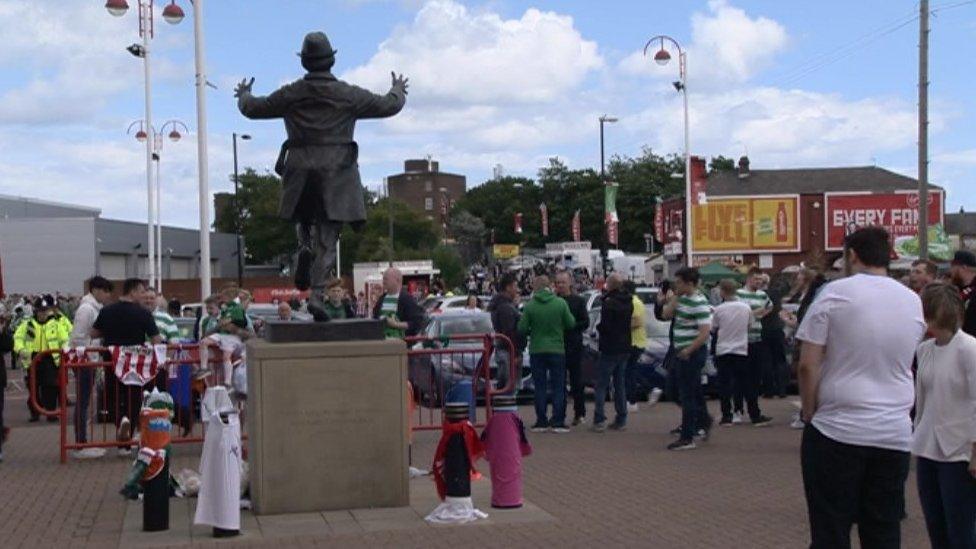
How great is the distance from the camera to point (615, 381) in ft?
52.3

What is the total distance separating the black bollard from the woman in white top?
5.32 metres

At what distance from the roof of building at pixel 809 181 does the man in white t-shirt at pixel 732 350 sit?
5391 cm

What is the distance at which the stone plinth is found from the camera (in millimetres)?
9695

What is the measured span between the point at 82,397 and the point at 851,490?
9.99m

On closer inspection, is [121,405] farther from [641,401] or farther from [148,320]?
[641,401]

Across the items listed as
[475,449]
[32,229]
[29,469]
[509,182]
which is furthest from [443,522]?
[509,182]

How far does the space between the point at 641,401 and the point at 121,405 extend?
27.6 feet


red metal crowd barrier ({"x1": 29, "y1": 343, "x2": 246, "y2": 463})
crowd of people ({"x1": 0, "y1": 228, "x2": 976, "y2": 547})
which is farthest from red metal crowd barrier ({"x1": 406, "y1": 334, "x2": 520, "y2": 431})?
red metal crowd barrier ({"x1": 29, "y1": 343, "x2": 246, "y2": 463})

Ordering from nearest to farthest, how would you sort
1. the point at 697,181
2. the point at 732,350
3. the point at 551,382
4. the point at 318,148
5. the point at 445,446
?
the point at 445,446 < the point at 318,148 < the point at 732,350 < the point at 551,382 < the point at 697,181

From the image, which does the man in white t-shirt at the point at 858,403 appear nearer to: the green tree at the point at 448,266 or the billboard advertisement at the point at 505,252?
the green tree at the point at 448,266

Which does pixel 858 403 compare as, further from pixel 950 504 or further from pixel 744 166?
pixel 744 166

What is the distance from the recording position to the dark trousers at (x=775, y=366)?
55.8ft

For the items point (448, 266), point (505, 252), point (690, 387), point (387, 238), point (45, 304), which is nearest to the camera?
point (690, 387)

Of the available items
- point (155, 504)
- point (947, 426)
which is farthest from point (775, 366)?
point (947, 426)
